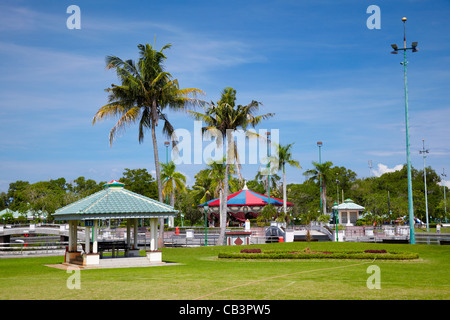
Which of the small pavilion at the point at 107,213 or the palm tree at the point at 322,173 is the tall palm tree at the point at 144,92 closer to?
the small pavilion at the point at 107,213

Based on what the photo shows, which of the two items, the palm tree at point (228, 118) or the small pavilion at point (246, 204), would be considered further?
the small pavilion at point (246, 204)

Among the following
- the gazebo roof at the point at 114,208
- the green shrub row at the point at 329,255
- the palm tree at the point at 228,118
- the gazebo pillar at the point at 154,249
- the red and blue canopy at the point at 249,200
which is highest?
the palm tree at the point at 228,118

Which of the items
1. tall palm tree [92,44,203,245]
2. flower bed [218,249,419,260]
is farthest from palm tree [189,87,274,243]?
flower bed [218,249,419,260]

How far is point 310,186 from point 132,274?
86007mm

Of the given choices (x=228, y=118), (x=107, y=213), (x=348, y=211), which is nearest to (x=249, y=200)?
(x=348, y=211)

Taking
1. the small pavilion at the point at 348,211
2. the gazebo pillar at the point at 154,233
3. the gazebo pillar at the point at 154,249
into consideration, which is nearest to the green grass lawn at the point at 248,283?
the gazebo pillar at the point at 154,249

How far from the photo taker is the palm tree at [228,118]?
41844 millimetres

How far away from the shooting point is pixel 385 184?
346 feet

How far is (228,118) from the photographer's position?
42.0m

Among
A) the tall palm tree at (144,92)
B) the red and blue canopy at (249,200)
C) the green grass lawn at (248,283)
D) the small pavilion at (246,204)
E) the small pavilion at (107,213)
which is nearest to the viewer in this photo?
the green grass lawn at (248,283)

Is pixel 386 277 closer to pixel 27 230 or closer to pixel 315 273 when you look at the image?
pixel 315 273

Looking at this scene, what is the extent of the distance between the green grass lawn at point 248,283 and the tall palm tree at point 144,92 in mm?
18554

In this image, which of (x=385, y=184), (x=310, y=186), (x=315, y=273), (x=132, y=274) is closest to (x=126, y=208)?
(x=132, y=274)
